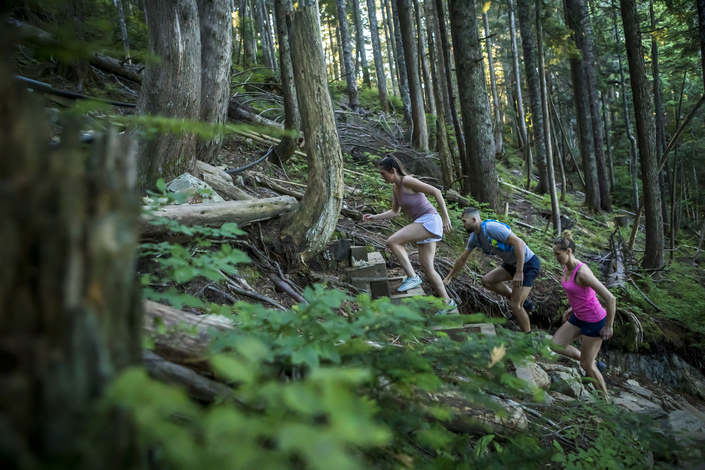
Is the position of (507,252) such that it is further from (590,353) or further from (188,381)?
(188,381)

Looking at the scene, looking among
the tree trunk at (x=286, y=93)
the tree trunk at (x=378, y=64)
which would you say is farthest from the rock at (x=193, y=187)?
the tree trunk at (x=378, y=64)

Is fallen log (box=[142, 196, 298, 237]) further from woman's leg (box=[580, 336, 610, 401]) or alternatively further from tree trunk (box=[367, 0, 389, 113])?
tree trunk (box=[367, 0, 389, 113])

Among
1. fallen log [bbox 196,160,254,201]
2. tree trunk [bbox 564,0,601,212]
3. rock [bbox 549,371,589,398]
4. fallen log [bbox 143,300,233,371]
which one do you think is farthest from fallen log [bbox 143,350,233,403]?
A: tree trunk [bbox 564,0,601,212]

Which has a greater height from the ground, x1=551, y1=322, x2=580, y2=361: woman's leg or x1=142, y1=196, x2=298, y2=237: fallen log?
x1=142, y1=196, x2=298, y2=237: fallen log

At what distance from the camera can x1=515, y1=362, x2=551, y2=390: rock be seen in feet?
16.9

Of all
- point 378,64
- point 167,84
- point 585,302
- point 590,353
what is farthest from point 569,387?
point 378,64

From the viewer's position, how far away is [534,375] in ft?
17.4

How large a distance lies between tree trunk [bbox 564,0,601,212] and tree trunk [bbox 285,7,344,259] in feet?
40.1

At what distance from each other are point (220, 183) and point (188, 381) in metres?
4.67

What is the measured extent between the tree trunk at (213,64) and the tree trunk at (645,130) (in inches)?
341

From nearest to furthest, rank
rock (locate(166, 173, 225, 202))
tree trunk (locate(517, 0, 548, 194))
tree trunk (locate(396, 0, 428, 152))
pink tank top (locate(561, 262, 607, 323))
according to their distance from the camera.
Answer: rock (locate(166, 173, 225, 202)) < pink tank top (locate(561, 262, 607, 323)) < tree trunk (locate(396, 0, 428, 152)) < tree trunk (locate(517, 0, 548, 194))

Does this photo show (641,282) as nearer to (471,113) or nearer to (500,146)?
(471,113)

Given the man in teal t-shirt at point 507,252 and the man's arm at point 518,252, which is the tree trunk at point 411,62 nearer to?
the man in teal t-shirt at point 507,252

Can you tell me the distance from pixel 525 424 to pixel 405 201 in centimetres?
317
